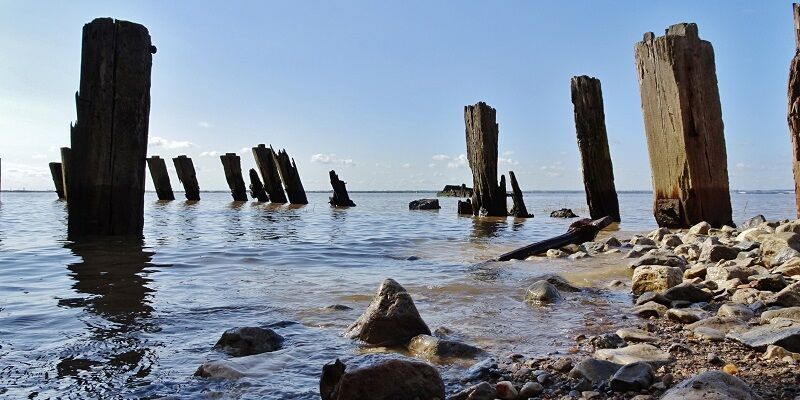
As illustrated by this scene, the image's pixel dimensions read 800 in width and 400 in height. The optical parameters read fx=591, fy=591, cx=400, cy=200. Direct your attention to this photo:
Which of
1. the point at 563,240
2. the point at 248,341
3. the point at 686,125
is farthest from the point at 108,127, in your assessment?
the point at 686,125

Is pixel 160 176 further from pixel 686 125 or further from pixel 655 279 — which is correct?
pixel 655 279

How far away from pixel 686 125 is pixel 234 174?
2207 centimetres

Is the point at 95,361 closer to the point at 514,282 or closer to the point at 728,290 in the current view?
the point at 514,282

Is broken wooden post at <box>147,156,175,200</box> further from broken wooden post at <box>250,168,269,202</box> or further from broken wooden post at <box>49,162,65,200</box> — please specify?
broken wooden post at <box>49,162,65,200</box>

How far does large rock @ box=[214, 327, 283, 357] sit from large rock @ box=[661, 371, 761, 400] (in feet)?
5.56

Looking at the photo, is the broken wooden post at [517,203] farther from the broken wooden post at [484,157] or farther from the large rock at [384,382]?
the large rock at [384,382]

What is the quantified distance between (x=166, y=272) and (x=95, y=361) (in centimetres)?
280

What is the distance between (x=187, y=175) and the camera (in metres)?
26.2

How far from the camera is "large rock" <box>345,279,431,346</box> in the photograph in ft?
9.30

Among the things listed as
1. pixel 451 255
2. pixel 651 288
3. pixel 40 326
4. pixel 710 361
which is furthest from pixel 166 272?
pixel 710 361

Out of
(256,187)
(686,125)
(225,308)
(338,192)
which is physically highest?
(686,125)

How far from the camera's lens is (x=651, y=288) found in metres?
3.92

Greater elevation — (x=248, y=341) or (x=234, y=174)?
(x=234, y=174)

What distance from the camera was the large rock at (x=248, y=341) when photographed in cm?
266
